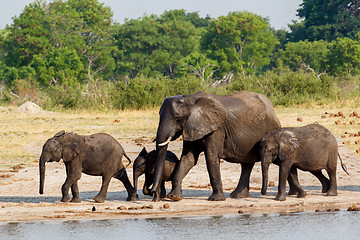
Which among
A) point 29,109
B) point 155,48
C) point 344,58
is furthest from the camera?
point 155,48

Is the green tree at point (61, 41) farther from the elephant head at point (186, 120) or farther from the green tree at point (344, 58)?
the elephant head at point (186, 120)

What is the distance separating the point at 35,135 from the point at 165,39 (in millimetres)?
41017

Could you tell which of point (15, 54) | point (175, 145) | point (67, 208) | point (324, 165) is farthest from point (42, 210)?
point (15, 54)

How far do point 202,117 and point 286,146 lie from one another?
134 cm

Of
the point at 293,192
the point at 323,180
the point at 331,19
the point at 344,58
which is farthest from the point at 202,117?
the point at 331,19

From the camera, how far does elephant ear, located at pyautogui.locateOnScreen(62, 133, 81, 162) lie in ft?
32.8

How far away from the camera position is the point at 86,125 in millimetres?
21125

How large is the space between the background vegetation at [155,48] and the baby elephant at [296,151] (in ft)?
72.3

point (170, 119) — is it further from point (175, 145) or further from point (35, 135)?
point (35, 135)

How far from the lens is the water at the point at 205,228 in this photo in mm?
8305

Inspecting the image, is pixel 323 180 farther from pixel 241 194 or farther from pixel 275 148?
pixel 241 194

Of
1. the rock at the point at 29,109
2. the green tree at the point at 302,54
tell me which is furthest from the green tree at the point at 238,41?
the rock at the point at 29,109

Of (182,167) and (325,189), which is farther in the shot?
(325,189)

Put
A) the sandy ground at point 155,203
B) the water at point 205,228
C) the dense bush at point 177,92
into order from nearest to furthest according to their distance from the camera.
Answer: the water at point 205,228, the sandy ground at point 155,203, the dense bush at point 177,92
